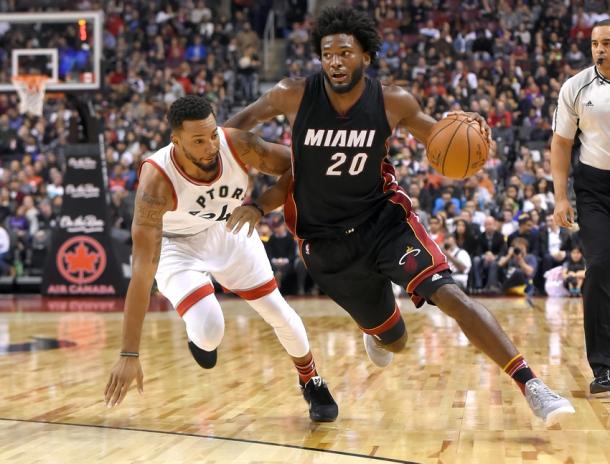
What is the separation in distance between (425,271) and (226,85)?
53.3 ft

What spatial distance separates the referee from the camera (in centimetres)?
543

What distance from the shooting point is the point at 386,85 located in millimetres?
4871

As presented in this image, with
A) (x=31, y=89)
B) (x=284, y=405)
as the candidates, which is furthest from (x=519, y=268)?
(x=284, y=405)

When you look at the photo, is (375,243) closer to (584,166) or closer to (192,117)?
(192,117)

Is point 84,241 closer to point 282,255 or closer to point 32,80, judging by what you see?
point 32,80

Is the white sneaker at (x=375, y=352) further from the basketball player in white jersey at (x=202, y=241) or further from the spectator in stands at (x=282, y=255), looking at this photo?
the spectator in stands at (x=282, y=255)

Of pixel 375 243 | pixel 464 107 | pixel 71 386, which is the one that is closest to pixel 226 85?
pixel 464 107

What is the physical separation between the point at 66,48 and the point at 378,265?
1078 cm

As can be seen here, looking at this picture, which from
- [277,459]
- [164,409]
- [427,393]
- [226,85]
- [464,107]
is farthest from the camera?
[226,85]

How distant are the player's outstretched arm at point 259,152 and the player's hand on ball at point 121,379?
4.04 feet

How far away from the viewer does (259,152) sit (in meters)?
4.97

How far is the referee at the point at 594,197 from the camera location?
543 centimetres

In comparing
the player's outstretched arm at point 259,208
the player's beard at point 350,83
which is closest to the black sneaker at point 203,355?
the player's outstretched arm at point 259,208

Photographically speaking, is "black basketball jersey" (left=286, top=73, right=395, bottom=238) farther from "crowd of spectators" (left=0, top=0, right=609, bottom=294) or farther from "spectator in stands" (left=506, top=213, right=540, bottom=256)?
"spectator in stands" (left=506, top=213, right=540, bottom=256)
